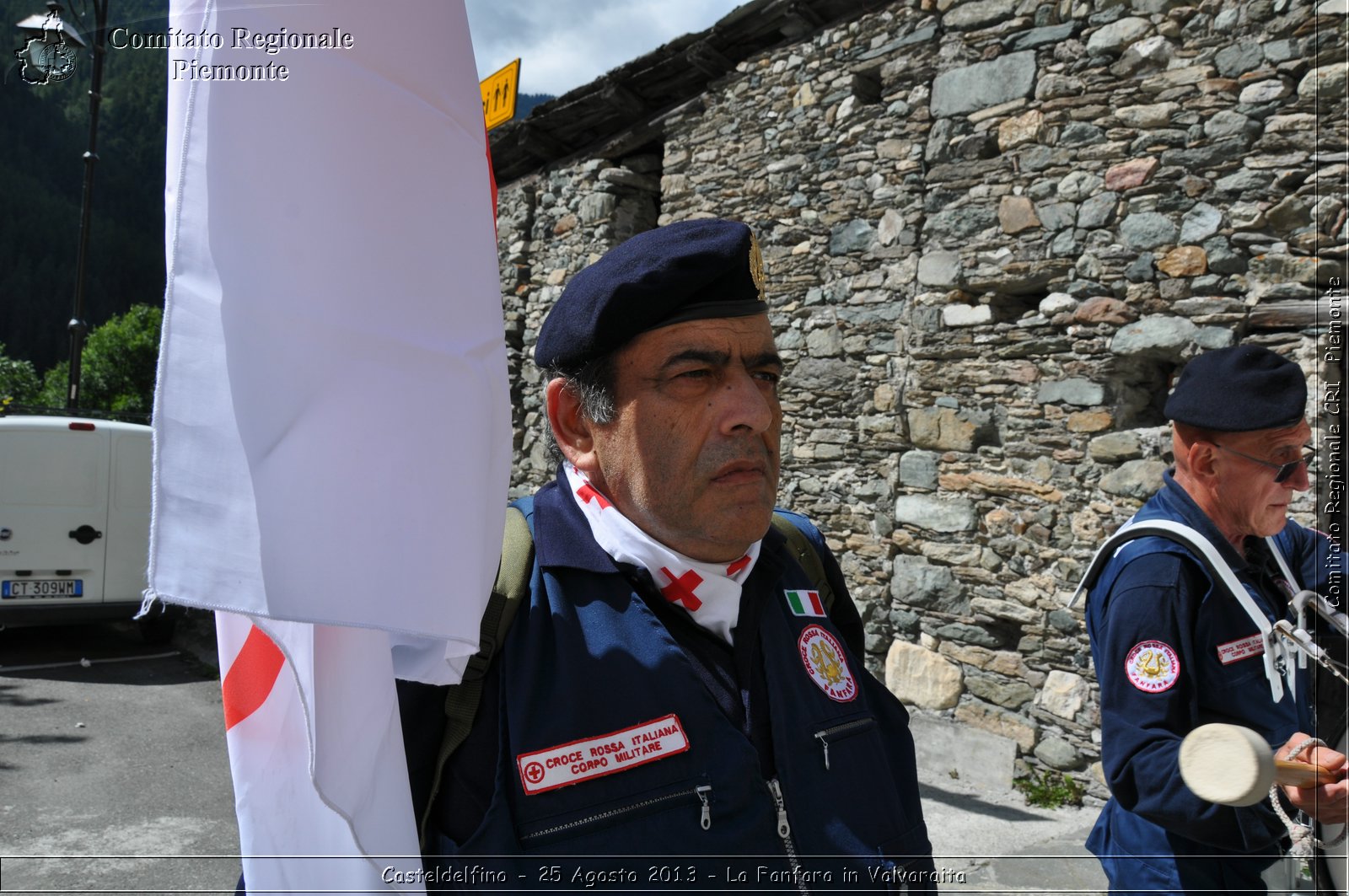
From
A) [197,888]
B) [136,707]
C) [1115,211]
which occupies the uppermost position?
[1115,211]

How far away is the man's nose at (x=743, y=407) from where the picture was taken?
1396mm

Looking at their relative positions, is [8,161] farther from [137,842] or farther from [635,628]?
[635,628]

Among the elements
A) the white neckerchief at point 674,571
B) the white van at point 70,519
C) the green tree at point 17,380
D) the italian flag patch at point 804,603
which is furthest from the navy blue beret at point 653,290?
the green tree at point 17,380

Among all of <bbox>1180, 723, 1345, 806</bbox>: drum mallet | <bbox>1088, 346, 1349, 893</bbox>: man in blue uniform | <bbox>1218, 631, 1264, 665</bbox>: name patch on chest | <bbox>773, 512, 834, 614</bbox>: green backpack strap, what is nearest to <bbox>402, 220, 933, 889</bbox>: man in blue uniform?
<bbox>773, 512, 834, 614</bbox>: green backpack strap

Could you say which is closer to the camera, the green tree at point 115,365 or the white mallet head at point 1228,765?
the white mallet head at point 1228,765

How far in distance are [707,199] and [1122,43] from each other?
286cm

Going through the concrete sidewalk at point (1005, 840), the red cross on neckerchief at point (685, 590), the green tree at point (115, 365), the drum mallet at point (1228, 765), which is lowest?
the concrete sidewalk at point (1005, 840)

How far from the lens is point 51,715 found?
19.6ft

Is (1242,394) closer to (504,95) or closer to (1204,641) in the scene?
(1204,641)

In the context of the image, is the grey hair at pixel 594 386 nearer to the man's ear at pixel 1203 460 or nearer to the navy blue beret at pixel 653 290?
the navy blue beret at pixel 653 290

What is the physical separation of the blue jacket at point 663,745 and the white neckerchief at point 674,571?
22 millimetres

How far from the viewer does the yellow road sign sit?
8.85m

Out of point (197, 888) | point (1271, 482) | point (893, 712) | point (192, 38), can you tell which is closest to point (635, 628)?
point (893, 712)

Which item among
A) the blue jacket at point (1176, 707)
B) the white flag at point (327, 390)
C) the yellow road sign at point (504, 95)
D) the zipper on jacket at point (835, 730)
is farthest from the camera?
the yellow road sign at point (504, 95)
